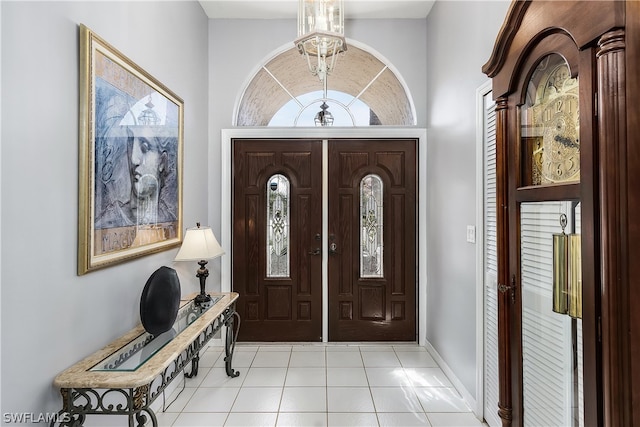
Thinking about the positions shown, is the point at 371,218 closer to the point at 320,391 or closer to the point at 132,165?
the point at 320,391

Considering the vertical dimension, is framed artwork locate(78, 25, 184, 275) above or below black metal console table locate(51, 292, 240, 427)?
above

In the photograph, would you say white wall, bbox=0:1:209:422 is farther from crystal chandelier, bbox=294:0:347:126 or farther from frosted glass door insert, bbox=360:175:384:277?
frosted glass door insert, bbox=360:175:384:277

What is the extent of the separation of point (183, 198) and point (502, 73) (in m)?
2.32

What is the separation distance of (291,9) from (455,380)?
11.4ft

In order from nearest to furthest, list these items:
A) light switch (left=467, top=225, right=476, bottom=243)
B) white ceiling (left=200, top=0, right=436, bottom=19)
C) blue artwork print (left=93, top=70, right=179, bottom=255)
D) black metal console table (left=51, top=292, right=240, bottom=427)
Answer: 1. black metal console table (left=51, top=292, right=240, bottom=427)
2. blue artwork print (left=93, top=70, right=179, bottom=255)
3. light switch (left=467, top=225, right=476, bottom=243)
4. white ceiling (left=200, top=0, right=436, bottom=19)

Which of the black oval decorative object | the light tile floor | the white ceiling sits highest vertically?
the white ceiling

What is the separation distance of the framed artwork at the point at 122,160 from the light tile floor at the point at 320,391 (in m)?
1.14

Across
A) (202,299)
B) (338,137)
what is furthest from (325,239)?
(202,299)

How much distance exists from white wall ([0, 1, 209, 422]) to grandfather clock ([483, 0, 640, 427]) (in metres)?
1.79

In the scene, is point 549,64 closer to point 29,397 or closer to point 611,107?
point 611,107

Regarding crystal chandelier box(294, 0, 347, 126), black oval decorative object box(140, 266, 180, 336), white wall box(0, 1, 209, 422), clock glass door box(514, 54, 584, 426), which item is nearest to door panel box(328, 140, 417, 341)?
crystal chandelier box(294, 0, 347, 126)

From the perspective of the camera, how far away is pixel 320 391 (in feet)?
8.29

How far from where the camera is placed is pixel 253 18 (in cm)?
338

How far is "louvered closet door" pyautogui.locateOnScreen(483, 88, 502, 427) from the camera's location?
2.01m
